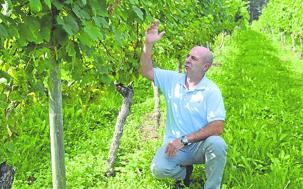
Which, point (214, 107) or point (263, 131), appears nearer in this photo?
point (214, 107)

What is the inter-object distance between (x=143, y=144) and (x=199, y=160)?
242 cm

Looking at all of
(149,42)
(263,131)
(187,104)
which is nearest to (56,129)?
(149,42)

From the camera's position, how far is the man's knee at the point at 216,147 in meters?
4.67

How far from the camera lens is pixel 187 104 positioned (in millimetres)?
4953

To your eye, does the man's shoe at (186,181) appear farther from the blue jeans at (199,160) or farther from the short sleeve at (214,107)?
the short sleeve at (214,107)

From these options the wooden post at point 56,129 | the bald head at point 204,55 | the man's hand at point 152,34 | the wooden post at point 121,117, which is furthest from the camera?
the wooden post at point 121,117

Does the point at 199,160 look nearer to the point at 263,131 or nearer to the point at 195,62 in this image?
the point at 195,62

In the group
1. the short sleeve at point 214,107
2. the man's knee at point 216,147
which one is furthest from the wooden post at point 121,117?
the man's knee at point 216,147

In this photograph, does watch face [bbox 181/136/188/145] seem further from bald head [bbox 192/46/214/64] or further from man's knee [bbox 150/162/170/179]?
bald head [bbox 192/46/214/64]

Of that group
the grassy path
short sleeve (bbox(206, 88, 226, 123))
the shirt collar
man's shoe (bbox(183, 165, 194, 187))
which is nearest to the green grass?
the grassy path

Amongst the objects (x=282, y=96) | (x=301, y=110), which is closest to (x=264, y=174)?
(x=301, y=110)

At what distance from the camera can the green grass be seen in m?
5.40

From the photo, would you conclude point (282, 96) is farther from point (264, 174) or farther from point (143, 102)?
point (264, 174)

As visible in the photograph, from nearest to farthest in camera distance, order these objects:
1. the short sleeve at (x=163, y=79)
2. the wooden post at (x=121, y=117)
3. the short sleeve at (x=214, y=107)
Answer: the short sleeve at (x=214, y=107) < the short sleeve at (x=163, y=79) < the wooden post at (x=121, y=117)
